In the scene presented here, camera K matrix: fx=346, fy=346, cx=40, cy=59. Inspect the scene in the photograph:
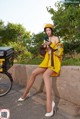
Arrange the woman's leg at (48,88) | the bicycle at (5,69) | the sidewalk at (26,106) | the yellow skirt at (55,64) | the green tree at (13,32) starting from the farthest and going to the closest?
the green tree at (13,32), the bicycle at (5,69), the yellow skirt at (55,64), the sidewalk at (26,106), the woman's leg at (48,88)

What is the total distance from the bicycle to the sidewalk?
18 centimetres

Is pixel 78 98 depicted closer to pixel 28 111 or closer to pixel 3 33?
pixel 28 111

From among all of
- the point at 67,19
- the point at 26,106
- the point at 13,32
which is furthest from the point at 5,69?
the point at 13,32

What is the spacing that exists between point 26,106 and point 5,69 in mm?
1577

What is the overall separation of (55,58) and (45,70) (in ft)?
1.41

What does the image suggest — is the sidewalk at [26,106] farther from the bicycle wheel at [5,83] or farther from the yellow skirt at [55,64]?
the yellow skirt at [55,64]

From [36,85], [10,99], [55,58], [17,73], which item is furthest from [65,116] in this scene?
[17,73]

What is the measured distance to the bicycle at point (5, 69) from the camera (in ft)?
27.9

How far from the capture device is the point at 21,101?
7770 millimetres

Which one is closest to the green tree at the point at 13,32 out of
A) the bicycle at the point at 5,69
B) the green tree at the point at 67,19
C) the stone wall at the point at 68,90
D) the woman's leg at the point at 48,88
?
the green tree at the point at 67,19

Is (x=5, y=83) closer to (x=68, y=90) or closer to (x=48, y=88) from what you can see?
(x=68, y=90)

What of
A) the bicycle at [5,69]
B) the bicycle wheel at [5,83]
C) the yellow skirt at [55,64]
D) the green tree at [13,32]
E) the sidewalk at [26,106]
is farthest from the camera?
the green tree at [13,32]

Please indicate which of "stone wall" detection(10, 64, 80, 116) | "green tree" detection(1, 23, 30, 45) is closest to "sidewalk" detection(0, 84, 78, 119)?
"stone wall" detection(10, 64, 80, 116)

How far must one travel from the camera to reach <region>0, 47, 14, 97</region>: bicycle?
8508mm
